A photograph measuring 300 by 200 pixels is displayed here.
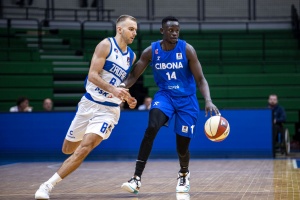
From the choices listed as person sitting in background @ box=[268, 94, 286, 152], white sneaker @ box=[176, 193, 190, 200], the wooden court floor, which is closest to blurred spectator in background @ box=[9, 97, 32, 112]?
the wooden court floor

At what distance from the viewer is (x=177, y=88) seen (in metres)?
7.70

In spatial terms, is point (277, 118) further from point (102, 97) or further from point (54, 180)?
point (54, 180)

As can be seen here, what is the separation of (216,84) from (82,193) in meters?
12.1

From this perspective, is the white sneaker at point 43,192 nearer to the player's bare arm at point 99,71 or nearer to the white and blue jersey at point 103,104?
the white and blue jersey at point 103,104

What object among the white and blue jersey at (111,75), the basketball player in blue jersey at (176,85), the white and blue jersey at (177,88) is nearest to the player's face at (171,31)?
the basketball player in blue jersey at (176,85)

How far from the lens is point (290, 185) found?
8.60 m

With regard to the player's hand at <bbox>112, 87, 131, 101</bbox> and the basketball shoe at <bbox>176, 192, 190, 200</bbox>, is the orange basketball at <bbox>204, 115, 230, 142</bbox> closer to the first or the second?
the basketball shoe at <bbox>176, 192, 190, 200</bbox>

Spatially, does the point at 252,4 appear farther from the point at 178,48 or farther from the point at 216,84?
the point at 178,48

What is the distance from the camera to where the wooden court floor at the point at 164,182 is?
7.64 m

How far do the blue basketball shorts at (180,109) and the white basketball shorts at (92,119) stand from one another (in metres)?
0.56

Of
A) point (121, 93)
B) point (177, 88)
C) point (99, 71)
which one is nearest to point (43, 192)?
→ point (121, 93)

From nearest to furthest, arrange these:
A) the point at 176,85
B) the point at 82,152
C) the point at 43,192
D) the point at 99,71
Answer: the point at 43,192
the point at 82,152
the point at 99,71
the point at 176,85

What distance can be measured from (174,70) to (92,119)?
3.89ft

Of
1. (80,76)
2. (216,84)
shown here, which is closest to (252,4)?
(216,84)
